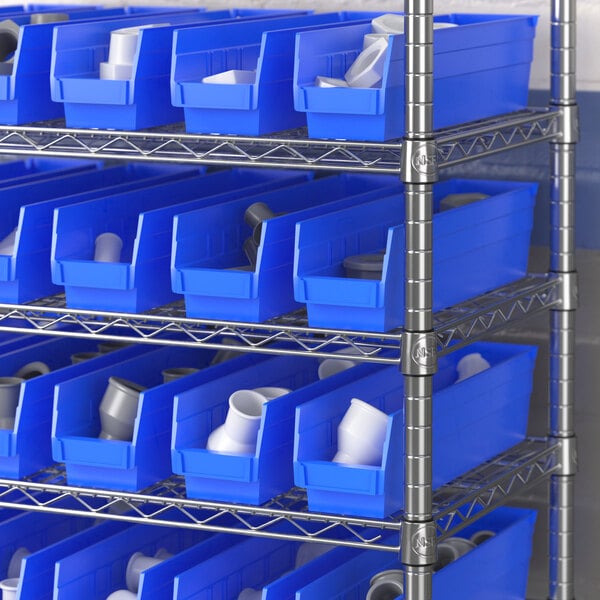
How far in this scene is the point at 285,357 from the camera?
113 inches

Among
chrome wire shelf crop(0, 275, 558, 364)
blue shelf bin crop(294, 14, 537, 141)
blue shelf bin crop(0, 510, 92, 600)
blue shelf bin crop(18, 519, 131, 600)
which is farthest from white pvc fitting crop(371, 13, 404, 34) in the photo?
blue shelf bin crop(0, 510, 92, 600)

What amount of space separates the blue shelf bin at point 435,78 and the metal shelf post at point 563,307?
7 cm

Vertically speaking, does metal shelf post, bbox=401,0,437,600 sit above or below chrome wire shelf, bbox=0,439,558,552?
above

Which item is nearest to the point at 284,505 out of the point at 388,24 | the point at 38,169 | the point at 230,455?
the point at 230,455

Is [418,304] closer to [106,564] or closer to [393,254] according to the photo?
[393,254]

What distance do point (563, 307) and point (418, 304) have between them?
564 mm

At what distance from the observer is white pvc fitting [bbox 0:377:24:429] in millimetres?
2779

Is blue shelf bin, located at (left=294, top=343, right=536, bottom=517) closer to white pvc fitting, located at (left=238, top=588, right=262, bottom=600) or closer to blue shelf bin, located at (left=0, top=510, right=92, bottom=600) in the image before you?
white pvc fitting, located at (left=238, top=588, right=262, bottom=600)

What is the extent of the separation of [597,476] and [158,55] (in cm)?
129

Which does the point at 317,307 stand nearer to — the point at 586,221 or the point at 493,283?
the point at 493,283

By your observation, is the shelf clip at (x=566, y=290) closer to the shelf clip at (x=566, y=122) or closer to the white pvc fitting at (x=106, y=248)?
the shelf clip at (x=566, y=122)

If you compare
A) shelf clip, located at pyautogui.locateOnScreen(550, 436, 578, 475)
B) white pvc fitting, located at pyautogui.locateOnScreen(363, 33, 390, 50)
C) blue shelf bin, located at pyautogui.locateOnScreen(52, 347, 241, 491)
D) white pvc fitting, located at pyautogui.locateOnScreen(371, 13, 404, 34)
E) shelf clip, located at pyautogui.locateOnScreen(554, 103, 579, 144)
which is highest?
white pvc fitting, located at pyautogui.locateOnScreen(371, 13, 404, 34)

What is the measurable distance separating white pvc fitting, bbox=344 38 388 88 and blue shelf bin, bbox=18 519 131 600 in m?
0.98

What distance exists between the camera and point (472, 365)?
114 inches
